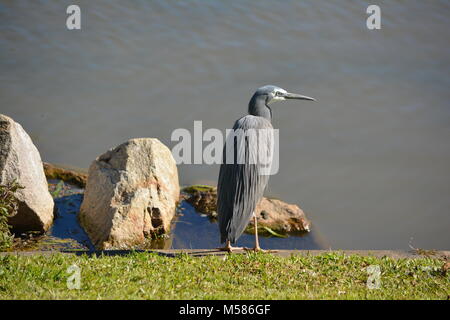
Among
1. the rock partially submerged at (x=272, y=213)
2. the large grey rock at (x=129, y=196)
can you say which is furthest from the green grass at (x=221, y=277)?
the rock partially submerged at (x=272, y=213)

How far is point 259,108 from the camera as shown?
22.2 ft

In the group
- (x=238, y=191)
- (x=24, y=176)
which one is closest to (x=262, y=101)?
(x=238, y=191)

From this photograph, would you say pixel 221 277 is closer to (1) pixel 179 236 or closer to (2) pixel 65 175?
(1) pixel 179 236

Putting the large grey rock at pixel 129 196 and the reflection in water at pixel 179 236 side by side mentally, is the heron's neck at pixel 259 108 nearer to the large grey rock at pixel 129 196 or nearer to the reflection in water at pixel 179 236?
the large grey rock at pixel 129 196

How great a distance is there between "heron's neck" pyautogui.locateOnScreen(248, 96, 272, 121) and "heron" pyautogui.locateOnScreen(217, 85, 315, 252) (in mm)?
273

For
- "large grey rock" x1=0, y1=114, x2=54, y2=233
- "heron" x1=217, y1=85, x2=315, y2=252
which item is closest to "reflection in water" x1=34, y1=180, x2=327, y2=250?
"large grey rock" x1=0, y1=114, x2=54, y2=233

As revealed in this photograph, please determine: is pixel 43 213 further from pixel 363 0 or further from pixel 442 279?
pixel 363 0

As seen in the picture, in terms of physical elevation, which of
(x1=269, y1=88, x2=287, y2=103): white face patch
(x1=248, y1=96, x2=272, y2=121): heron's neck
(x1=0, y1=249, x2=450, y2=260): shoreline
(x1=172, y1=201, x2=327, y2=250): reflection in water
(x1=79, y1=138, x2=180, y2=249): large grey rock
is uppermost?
(x1=269, y1=88, x2=287, y2=103): white face patch

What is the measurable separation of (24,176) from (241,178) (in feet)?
9.77

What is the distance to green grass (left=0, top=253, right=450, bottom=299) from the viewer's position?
4801 mm

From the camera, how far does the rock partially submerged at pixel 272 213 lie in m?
8.28

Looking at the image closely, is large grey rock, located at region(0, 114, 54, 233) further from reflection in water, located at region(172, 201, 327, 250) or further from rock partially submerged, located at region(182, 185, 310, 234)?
rock partially submerged, located at region(182, 185, 310, 234)
